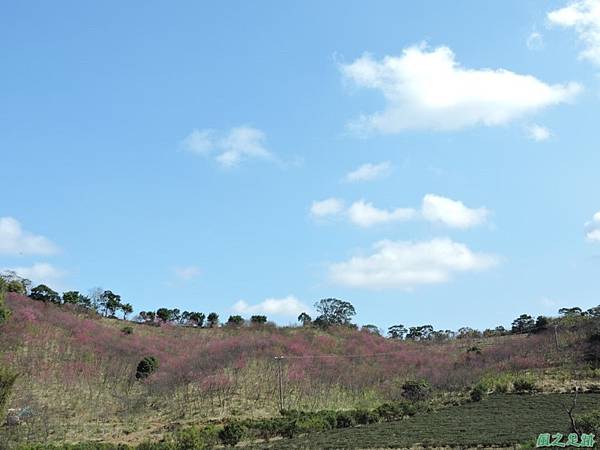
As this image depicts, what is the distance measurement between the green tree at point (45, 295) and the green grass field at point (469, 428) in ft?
92.2

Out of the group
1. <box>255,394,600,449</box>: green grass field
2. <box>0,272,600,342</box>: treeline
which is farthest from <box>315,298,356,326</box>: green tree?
<box>255,394,600,449</box>: green grass field

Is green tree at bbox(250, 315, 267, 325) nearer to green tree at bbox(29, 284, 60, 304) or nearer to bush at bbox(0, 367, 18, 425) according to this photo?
green tree at bbox(29, 284, 60, 304)

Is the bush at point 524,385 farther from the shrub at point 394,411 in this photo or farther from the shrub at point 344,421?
the shrub at point 344,421

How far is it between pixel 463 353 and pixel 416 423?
19.4m

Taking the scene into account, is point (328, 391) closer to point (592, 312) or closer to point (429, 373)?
point (429, 373)

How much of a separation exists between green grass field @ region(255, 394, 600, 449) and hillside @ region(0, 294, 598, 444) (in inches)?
166

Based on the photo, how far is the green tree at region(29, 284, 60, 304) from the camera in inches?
1624

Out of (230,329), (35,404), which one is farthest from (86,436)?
(230,329)

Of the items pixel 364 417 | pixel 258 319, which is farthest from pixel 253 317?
pixel 364 417

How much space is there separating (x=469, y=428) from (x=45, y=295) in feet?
109

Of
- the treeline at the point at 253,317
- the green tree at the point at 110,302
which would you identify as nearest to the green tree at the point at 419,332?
the treeline at the point at 253,317

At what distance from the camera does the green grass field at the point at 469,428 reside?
16.5 meters

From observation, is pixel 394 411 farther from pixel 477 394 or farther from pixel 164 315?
pixel 164 315

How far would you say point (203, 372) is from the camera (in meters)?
31.1
